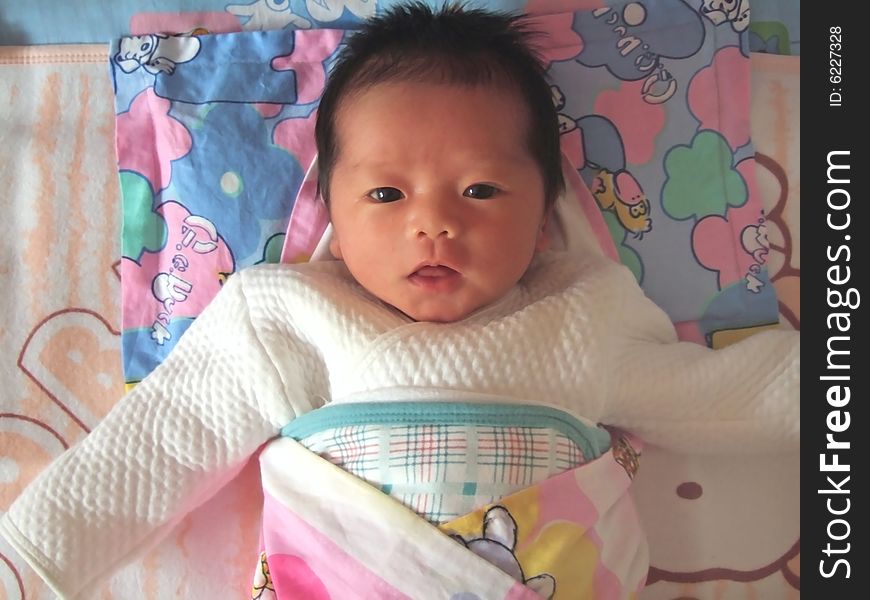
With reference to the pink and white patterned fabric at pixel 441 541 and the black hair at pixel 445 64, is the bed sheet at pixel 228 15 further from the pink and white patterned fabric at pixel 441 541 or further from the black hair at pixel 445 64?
the pink and white patterned fabric at pixel 441 541

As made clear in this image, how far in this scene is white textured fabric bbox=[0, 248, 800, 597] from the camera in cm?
99

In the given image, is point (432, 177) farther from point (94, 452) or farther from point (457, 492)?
point (94, 452)

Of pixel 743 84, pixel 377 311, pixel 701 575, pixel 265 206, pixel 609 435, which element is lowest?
pixel 701 575

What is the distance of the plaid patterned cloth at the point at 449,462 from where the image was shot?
36.7 inches

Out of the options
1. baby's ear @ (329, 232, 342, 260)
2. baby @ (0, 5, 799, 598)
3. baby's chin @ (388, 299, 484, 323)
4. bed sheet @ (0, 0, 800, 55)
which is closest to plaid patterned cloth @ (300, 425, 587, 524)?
baby @ (0, 5, 799, 598)

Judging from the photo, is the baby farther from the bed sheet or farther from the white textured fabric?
the bed sheet

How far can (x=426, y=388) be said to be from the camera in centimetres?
96

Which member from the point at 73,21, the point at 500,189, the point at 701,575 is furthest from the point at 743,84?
the point at 73,21

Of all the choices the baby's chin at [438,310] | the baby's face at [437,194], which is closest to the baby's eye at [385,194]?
the baby's face at [437,194]

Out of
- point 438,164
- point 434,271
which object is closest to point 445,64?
point 438,164

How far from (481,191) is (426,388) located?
9.9 inches

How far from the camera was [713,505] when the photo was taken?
114cm

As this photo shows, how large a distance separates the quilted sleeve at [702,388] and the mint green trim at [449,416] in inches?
3.7

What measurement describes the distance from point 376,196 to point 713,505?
648mm
